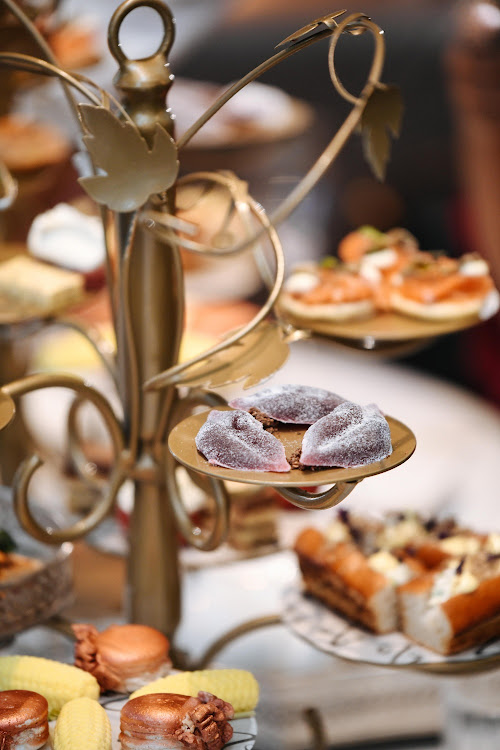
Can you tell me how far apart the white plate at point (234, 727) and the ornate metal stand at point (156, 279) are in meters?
0.19

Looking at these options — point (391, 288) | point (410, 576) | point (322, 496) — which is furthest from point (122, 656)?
point (391, 288)

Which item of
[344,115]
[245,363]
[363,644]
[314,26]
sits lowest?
[344,115]

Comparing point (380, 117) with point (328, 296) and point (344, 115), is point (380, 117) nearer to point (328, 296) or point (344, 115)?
point (328, 296)

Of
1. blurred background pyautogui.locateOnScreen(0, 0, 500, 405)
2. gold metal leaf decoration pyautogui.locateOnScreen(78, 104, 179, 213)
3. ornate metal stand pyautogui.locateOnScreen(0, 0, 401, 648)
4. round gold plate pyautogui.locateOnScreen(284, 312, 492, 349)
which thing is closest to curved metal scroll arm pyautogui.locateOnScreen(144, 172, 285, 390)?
ornate metal stand pyautogui.locateOnScreen(0, 0, 401, 648)

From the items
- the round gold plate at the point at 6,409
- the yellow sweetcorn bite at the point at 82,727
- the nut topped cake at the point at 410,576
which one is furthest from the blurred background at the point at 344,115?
the yellow sweetcorn bite at the point at 82,727

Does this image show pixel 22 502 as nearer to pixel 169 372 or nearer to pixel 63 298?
pixel 169 372

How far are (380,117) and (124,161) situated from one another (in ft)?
0.91

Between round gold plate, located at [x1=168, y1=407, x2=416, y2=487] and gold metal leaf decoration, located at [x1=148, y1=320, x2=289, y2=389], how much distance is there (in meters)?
0.08

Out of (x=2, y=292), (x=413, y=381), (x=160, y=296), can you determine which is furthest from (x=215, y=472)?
(x=413, y=381)

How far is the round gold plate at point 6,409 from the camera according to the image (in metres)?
0.85

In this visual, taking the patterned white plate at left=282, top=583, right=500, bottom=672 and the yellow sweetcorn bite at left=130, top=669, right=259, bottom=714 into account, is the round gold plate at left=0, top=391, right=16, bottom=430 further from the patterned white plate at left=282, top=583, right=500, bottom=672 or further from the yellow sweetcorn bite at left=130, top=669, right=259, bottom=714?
the patterned white plate at left=282, top=583, right=500, bottom=672

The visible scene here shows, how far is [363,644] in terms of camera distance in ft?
3.81

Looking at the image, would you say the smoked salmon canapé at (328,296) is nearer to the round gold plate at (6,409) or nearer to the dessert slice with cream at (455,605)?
the dessert slice with cream at (455,605)

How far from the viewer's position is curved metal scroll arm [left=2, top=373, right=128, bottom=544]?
100 cm
